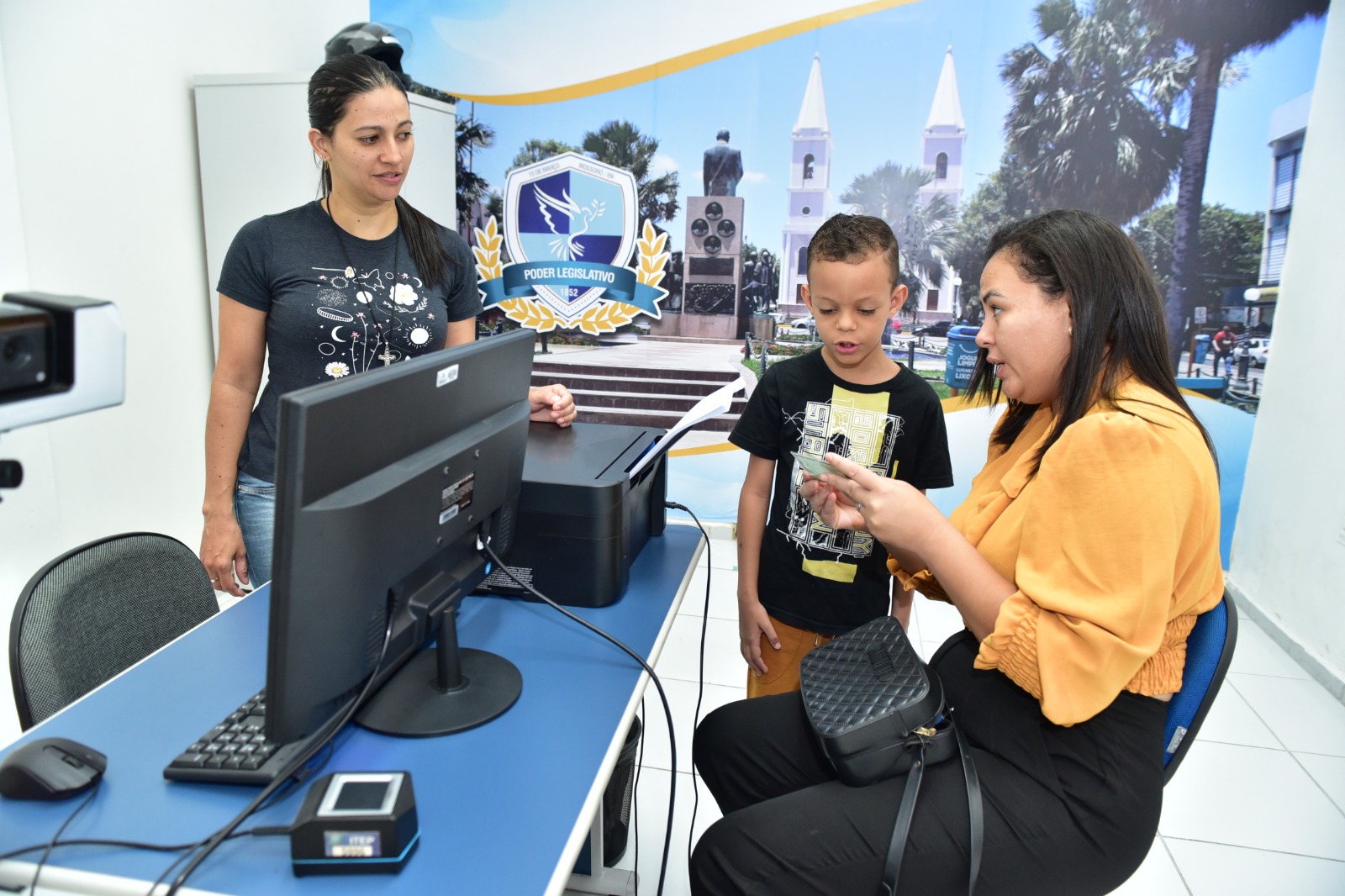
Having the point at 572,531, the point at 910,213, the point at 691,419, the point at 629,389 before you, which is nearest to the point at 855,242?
the point at 691,419

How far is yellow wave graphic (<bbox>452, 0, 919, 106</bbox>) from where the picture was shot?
336 centimetres

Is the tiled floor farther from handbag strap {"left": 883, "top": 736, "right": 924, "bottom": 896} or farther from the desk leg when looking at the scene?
handbag strap {"left": 883, "top": 736, "right": 924, "bottom": 896}

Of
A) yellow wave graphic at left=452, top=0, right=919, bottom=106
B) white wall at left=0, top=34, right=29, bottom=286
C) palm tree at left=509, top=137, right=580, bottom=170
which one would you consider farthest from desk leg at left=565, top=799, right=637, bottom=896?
yellow wave graphic at left=452, top=0, right=919, bottom=106

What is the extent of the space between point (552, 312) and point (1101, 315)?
3024mm

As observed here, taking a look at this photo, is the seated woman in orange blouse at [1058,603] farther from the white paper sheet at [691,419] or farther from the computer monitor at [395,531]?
the computer monitor at [395,531]

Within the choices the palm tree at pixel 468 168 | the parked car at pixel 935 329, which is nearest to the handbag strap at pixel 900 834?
the parked car at pixel 935 329

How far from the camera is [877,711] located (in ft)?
3.65

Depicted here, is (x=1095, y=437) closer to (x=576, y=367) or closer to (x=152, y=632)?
(x=152, y=632)

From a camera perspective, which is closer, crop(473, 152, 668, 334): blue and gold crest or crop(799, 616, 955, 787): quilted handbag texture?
crop(799, 616, 955, 787): quilted handbag texture

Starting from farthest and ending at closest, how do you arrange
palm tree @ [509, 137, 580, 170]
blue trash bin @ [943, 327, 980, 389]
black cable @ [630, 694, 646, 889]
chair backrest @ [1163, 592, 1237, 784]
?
palm tree @ [509, 137, 580, 170], blue trash bin @ [943, 327, 980, 389], black cable @ [630, 694, 646, 889], chair backrest @ [1163, 592, 1237, 784]

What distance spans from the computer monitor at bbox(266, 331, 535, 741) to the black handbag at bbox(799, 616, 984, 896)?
0.43 m

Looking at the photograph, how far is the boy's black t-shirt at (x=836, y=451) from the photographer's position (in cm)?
169

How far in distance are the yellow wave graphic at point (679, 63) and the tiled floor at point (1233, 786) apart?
93.0 inches

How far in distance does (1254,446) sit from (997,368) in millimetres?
2805
